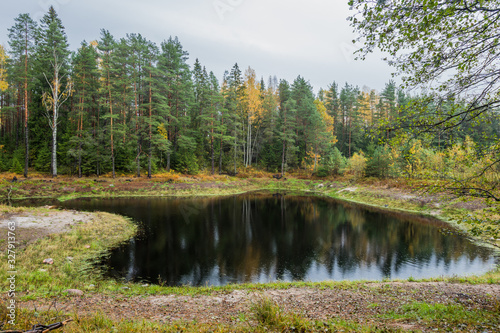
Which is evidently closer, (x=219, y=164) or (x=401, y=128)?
(x=401, y=128)

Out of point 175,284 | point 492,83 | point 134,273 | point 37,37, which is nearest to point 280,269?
point 175,284

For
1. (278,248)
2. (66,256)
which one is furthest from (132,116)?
(278,248)

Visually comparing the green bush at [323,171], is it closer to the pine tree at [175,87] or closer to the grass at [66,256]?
the pine tree at [175,87]

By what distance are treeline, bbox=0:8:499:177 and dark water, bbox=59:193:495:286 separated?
10958 millimetres

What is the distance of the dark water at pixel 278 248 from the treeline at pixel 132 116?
10958 mm

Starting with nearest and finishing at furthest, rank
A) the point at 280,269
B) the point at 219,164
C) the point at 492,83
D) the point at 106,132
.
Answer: the point at 492,83 < the point at 280,269 < the point at 106,132 < the point at 219,164

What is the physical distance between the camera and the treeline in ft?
99.5

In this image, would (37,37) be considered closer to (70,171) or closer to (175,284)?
(70,171)

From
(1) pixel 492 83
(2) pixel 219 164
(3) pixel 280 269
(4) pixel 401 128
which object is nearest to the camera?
(1) pixel 492 83

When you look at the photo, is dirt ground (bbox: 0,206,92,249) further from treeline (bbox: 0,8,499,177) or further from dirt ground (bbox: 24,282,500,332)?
treeline (bbox: 0,8,499,177)

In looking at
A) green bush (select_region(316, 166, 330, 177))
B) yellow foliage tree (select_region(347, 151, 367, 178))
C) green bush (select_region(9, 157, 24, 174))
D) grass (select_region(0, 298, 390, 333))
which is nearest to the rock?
grass (select_region(0, 298, 390, 333))

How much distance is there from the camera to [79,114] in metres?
30.9

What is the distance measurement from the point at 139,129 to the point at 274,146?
26.6 m

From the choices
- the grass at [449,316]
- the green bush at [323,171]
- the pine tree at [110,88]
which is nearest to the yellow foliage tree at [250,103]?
the green bush at [323,171]
